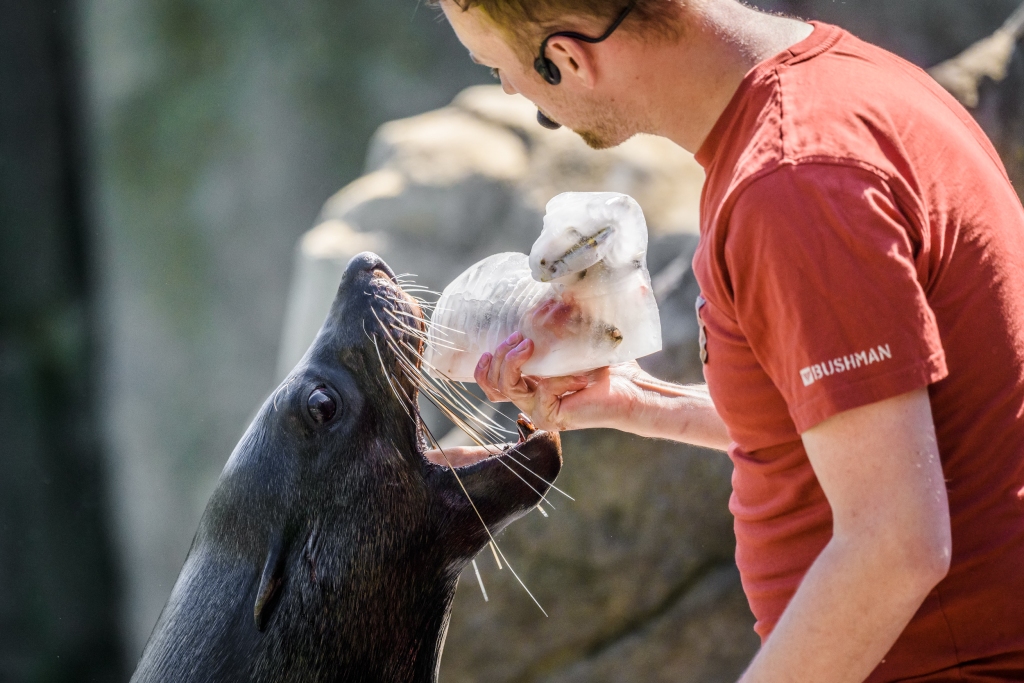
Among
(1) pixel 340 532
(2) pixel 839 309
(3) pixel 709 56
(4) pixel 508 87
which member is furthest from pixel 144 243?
(2) pixel 839 309

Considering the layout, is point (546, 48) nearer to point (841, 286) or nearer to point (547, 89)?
point (547, 89)

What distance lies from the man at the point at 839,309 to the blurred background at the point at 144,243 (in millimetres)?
7716

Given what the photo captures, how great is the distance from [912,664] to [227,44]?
889 cm

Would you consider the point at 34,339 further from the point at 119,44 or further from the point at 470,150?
the point at 470,150

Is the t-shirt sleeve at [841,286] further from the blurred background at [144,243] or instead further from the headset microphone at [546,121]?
the blurred background at [144,243]

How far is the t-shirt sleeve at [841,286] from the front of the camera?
135 centimetres

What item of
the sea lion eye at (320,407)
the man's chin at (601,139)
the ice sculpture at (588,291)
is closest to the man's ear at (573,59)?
the man's chin at (601,139)

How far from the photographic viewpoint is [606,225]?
228 centimetres

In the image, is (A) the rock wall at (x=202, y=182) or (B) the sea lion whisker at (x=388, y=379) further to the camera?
(A) the rock wall at (x=202, y=182)

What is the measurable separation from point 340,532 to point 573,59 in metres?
1.25

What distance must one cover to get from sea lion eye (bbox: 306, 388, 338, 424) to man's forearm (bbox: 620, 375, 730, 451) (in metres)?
0.73

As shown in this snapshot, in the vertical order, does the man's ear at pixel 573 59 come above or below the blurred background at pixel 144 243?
above

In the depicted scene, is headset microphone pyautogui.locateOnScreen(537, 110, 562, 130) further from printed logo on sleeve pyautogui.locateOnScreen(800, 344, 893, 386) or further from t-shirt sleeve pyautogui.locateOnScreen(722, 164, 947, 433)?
printed logo on sleeve pyautogui.locateOnScreen(800, 344, 893, 386)

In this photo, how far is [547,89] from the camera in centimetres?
195
